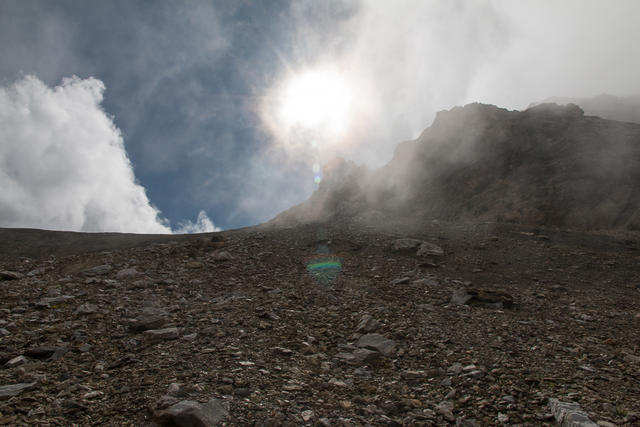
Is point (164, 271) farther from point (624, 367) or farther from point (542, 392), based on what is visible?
point (624, 367)

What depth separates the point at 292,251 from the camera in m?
17.2

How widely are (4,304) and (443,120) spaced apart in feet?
129

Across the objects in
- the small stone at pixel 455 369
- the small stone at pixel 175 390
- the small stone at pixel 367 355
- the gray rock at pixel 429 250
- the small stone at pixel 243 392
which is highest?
the gray rock at pixel 429 250

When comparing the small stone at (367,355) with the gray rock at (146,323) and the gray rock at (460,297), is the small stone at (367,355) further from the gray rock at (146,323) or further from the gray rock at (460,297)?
the gray rock at (146,323)

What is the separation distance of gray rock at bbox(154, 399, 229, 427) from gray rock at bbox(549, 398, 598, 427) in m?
4.80

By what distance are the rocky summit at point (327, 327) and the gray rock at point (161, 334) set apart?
3cm

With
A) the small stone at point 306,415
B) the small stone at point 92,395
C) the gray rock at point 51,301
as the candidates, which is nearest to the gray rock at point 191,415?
the small stone at point 306,415

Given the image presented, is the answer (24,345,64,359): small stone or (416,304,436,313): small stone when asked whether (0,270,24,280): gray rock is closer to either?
(24,345,64,359): small stone

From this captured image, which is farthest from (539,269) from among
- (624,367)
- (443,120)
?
(443,120)

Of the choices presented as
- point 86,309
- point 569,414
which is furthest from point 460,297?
point 86,309

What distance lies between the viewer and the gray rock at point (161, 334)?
764cm

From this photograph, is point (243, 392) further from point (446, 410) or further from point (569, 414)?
point (569, 414)

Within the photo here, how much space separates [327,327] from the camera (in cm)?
874

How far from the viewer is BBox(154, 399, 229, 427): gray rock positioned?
459 centimetres
